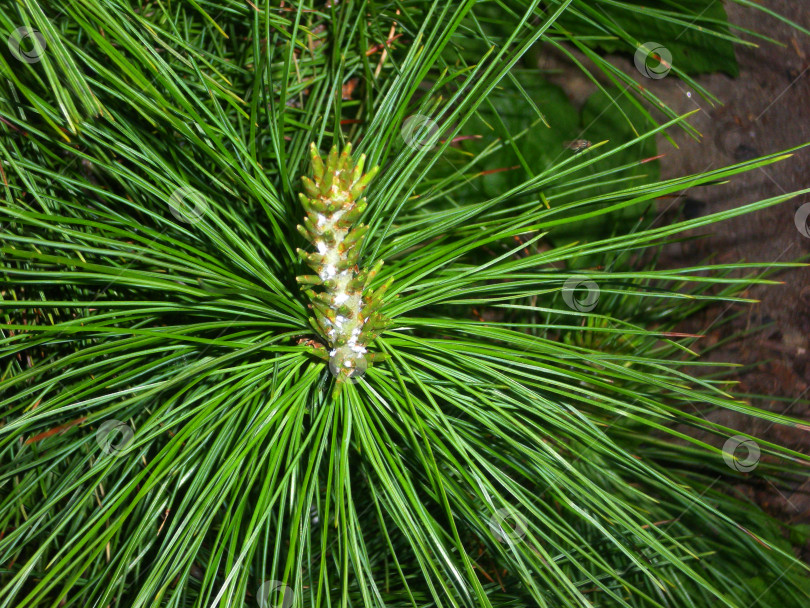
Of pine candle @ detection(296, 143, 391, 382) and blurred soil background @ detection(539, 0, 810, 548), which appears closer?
pine candle @ detection(296, 143, 391, 382)

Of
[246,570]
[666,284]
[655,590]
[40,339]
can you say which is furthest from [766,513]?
[40,339]

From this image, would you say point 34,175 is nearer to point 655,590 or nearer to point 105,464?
point 105,464

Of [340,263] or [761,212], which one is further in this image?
[761,212]

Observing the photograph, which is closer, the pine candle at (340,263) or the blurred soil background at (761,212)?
the pine candle at (340,263)
